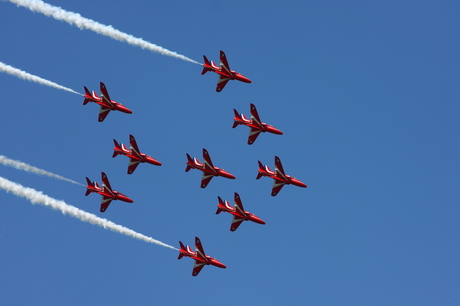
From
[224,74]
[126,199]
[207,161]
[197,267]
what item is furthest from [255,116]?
[197,267]

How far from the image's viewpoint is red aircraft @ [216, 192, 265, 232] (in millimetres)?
92438

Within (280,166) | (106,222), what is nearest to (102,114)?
(106,222)

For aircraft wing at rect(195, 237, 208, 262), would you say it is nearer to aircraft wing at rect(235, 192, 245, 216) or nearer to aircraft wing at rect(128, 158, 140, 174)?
aircraft wing at rect(235, 192, 245, 216)

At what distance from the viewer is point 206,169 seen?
91750 mm

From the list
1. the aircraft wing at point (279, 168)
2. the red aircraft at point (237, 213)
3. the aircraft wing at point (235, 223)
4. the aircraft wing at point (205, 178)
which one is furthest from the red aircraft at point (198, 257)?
the aircraft wing at point (279, 168)

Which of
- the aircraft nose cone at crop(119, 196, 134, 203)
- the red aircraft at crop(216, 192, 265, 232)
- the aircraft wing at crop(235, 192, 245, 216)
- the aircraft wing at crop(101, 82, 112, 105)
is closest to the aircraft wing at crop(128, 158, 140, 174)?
the aircraft nose cone at crop(119, 196, 134, 203)

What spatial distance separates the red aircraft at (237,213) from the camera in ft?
303

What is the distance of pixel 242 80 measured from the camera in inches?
3607

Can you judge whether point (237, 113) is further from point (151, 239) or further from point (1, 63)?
point (1, 63)

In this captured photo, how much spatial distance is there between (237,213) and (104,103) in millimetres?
16252

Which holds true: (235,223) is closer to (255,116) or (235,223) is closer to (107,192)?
(255,116)

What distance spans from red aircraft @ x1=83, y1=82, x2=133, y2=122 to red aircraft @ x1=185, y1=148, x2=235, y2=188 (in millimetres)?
7410

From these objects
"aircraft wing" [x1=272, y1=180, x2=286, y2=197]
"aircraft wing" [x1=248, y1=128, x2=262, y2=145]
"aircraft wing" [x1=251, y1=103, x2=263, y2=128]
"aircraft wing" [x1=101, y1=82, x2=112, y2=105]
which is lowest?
"aircraft wing" [x1=101, y1=82, x2=112, y2=105]

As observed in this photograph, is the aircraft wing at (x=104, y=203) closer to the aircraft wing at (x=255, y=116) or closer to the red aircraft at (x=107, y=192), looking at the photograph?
the red aircraft at (x=107, y=192)
